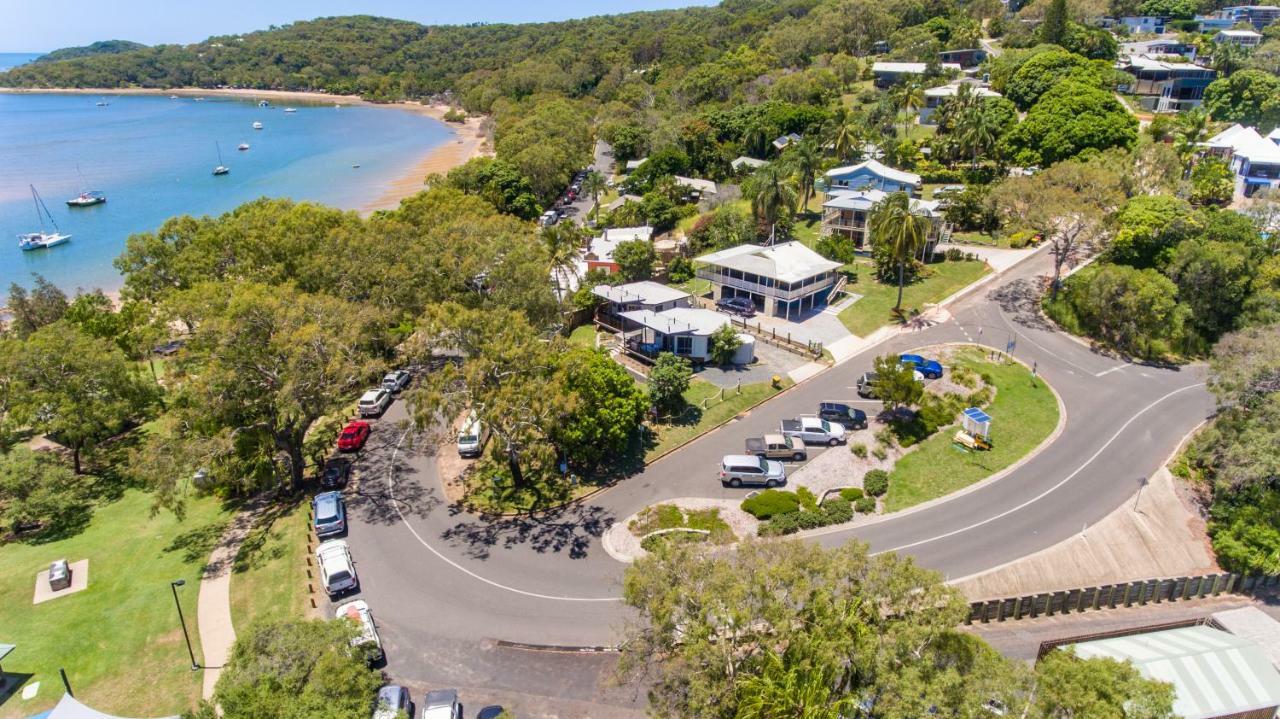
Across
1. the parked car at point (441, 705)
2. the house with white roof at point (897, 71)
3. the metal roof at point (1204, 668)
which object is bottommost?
the metal roof at point (1204, 668)

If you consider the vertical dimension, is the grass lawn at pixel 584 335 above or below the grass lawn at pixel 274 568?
above

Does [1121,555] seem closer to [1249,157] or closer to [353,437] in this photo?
[353,437]

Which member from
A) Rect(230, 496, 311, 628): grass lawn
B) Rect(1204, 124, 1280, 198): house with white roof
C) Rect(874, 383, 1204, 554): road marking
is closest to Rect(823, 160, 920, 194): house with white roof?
Rect(1204, 124, 1280, 198): house with white roof

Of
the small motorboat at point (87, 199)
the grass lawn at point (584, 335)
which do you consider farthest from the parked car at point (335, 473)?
the small motorboat at point (87, 199)

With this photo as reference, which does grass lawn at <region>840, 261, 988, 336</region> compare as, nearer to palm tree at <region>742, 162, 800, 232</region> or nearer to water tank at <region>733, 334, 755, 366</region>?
palm tree at <region>742, 162, 800, 232</region>

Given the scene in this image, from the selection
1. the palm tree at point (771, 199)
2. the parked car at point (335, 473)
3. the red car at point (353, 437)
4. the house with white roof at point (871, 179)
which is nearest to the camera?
the parked car at point (335, 473)

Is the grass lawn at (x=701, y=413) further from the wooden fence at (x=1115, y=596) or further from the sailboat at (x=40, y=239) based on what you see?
the sailboat at (x=40, y=239)
